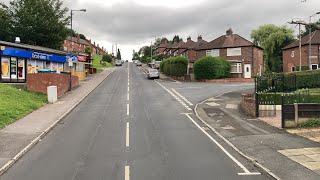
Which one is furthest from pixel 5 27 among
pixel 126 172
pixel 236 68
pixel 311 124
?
pixel 126 172

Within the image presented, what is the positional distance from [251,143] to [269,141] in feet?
2.91

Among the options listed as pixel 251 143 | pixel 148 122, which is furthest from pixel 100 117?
pixel 251 143

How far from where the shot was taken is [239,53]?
207 feet

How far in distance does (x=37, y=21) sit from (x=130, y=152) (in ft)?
157

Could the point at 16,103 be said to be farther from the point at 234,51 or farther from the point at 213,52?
the point at 213,52

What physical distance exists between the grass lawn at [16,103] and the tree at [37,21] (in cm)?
2905

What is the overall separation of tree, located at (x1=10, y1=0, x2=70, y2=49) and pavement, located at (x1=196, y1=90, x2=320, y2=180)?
39.0 m

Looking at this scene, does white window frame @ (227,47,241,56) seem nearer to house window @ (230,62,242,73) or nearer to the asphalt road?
house window @ (230,62,242,73)

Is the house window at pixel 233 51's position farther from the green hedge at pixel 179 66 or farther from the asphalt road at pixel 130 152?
the asphalt road at pixel 130 152

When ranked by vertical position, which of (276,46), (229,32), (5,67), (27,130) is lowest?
(27,130)

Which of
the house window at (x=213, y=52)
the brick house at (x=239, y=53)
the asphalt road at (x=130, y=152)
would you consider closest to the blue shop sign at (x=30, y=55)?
the asphalt road at (x=130, y=152)

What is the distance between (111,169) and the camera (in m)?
11.5

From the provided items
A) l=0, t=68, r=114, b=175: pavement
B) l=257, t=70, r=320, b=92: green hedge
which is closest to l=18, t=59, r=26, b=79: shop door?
l=0, t=68, r=114, b=175: pavement

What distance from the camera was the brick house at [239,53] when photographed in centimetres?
6200
